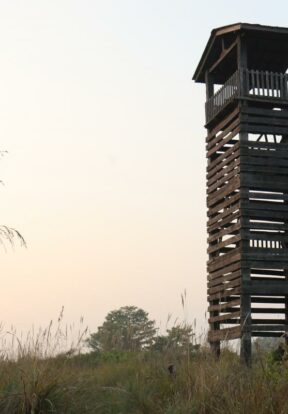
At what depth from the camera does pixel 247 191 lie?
16250 millimetres

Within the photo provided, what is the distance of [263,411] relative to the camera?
5.86 m

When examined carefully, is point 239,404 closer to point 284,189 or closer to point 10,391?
point 10,391

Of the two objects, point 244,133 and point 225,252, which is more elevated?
point 244,133

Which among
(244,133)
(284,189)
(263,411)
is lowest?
(263,411)

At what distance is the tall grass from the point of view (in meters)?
6.21

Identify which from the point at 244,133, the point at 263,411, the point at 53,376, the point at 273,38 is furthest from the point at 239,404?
the point at 273,38

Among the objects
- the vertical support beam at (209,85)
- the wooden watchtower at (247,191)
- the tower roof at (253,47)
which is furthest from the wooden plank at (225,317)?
the tower roof at (253,47)

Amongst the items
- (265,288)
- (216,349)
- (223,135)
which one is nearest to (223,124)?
(223,135)

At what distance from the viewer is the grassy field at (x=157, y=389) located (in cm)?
620

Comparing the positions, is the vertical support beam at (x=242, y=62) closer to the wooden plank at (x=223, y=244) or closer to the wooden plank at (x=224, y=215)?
the wooden plank at (x=224, y=215)

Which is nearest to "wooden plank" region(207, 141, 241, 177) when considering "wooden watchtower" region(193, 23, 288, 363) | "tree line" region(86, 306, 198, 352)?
"wooden watchtower" region(193, 23, 288, 363)

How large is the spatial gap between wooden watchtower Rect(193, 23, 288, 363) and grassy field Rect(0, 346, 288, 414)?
25.2 feet

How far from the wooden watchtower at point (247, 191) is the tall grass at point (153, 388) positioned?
764cm

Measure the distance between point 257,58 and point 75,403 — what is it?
14.7 meters
